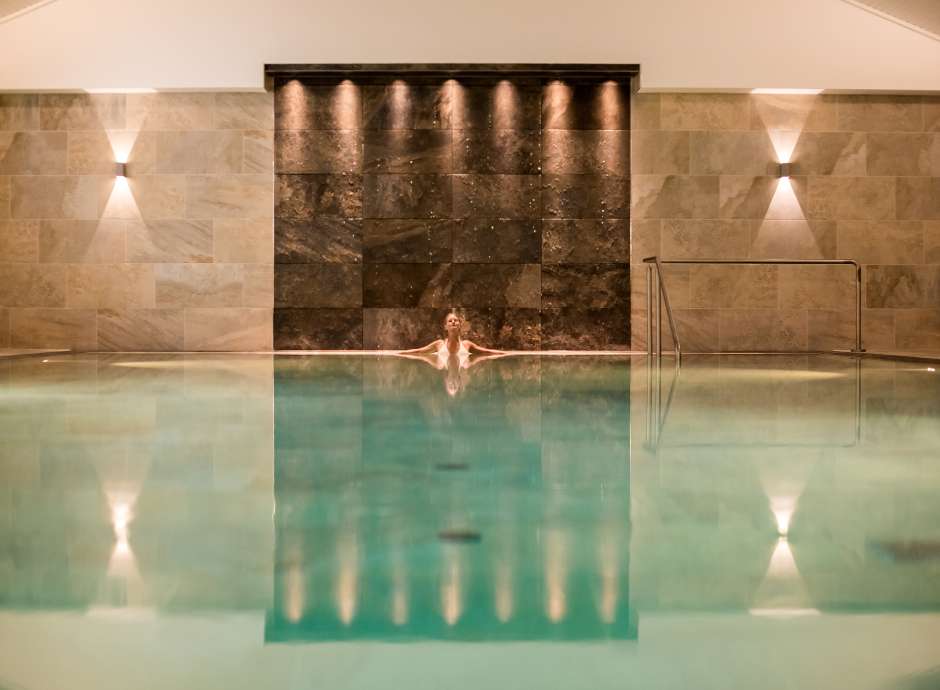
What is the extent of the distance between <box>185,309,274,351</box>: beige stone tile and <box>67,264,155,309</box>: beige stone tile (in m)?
0.59

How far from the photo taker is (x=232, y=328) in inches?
457

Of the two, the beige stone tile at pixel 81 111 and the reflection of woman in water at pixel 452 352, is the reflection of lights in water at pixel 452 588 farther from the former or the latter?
the beige stone tile at pixel 81 111

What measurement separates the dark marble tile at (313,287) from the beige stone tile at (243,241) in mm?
272

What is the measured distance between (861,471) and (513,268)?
8866 mm

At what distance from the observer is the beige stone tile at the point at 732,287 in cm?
1162

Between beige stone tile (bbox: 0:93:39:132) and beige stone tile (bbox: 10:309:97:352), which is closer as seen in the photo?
beige stone tile (bbox: 0:93:39:132)

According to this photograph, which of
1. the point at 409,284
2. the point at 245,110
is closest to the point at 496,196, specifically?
the point at 409,284

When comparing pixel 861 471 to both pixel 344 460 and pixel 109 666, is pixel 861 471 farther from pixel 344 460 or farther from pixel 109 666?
pixel 109 666

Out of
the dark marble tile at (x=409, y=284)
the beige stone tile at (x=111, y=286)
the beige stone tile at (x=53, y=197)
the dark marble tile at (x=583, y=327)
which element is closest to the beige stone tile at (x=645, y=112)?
the dark marble tile at (x=583, y=327)

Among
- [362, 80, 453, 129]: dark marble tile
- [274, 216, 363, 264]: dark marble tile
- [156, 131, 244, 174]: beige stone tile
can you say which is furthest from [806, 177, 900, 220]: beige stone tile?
[156, 131, 244, 174]: beige stone tile

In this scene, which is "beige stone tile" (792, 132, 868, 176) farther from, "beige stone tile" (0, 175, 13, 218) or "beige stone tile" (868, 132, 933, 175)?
"beige stone tile" (0, 175, 13, 218)

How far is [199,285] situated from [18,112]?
2919mm

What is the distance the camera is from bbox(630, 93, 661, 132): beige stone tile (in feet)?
37.6

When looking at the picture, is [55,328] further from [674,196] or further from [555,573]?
[555,573]
